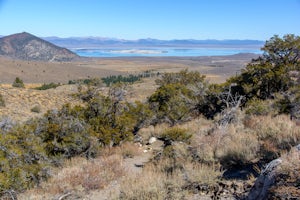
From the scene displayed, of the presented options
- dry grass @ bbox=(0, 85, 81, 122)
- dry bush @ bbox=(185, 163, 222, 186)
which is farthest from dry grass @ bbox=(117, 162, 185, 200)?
dry grass @ bbox=(0, 85, 81, 122)

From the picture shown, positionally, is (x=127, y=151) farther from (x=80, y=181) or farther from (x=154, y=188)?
(x=154, y=188)

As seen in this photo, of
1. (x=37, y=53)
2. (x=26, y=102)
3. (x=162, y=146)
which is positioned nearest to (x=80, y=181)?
(x=162, y=146)

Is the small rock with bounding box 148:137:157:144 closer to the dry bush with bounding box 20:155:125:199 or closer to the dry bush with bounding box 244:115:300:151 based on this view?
the dry bush with bounding box 20:155:125:199

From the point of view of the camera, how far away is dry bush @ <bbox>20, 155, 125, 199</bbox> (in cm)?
504

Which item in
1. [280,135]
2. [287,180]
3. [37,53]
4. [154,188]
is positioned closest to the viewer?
[287,180]

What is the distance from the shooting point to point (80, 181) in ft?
17.5

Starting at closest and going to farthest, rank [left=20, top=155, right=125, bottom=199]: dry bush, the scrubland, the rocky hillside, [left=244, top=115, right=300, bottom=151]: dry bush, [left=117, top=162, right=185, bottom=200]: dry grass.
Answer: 1. [left=117, top=162, right=185, bottom=200]: dry grass
2. the scrubland
3. [left=20, top=155, right=125, bottom=199]: dry bush
4. [left=244, top=115, right=300, bottom=151]: dry bush
5. the rocky hillside

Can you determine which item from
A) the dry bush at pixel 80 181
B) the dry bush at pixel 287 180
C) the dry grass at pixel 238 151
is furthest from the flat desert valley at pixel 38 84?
the dry bush at pixel 287 180

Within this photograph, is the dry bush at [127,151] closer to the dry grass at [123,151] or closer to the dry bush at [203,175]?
the dry grass at [123,151]

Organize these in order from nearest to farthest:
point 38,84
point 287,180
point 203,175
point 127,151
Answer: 1. point 287,180
2. point 203,175
3. point 127,151
4. point 38,84

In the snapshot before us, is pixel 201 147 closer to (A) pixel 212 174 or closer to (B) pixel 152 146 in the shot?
(A) pixel 212 174

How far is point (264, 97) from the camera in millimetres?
12469

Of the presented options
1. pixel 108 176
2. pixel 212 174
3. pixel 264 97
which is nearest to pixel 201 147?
pixel 212 174

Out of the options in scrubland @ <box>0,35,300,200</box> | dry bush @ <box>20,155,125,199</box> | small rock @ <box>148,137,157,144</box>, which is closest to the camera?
scrubland @ <box>0,35,300,200</box>
